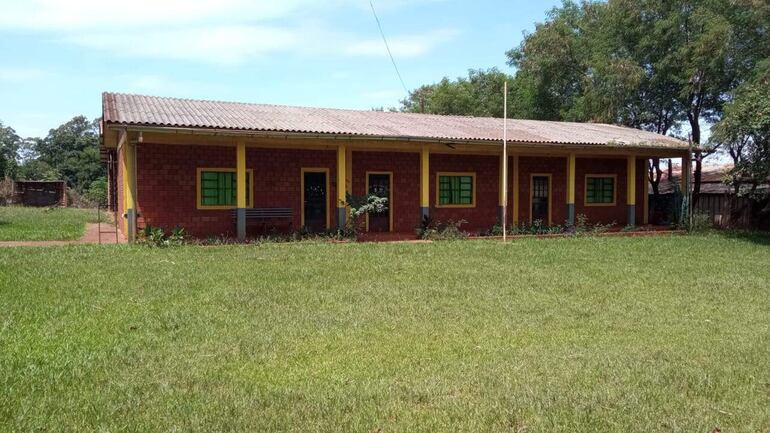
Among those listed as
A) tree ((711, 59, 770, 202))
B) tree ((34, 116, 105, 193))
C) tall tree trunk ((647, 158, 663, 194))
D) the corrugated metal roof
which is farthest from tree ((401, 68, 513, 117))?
tree ((34, 116, 105, 193))

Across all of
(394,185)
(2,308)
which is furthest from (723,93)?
(2,308)

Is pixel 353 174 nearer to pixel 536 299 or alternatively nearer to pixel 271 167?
pixel 271 167

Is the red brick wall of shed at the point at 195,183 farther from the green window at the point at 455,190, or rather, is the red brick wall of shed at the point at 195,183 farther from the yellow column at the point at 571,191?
the yellow column at the point at 571,191

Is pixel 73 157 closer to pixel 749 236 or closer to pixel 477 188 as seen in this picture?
pixel 477 188

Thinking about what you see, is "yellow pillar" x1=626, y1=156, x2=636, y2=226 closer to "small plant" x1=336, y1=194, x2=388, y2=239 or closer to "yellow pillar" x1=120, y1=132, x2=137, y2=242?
"small plant" x1=336, y1=194, x2=388, y2=239

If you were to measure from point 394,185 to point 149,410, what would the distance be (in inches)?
564

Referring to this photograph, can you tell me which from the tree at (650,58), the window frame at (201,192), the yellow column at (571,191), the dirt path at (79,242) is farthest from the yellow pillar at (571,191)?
the dirt path at (79,242)

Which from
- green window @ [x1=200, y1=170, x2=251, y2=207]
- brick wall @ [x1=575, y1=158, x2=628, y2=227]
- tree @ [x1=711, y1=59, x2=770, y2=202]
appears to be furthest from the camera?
brick wall @ [x1=575, y1=158, x2=628, y2=227]

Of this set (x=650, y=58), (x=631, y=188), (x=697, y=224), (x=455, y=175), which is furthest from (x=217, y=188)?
(x=650, y=58)

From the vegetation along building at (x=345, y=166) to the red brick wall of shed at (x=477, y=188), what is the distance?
1.3 inches

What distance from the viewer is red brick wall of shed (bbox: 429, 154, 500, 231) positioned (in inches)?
728

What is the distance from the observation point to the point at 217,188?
15.8 m

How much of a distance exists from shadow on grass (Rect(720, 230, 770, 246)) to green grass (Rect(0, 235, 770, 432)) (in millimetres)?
6671

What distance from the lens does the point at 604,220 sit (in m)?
20.8
